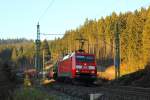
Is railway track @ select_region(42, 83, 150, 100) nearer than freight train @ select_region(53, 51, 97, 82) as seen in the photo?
Yes

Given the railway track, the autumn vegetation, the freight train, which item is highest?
the autumn vegetation

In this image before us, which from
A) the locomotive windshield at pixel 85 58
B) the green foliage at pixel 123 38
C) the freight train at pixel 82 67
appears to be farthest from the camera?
the green foliage at pixel 123 38

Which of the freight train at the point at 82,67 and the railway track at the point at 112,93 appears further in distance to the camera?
the freight train at the point at 82,67

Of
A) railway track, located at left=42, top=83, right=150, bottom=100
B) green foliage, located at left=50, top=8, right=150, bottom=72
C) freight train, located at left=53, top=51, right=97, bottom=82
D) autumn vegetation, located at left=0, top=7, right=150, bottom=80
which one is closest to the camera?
railway track, located at left=42, top=83, right=150, bottom=100

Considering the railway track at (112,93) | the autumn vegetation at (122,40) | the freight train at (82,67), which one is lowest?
the railway track at (112,93)

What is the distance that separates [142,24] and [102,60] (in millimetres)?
43573

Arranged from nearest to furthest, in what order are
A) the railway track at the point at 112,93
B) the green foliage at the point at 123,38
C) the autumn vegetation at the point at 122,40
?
1. the railway track at the point at 112,93
2. the autumn vegetation at the point at 122,40
3. the green foliage at the point at 123,38

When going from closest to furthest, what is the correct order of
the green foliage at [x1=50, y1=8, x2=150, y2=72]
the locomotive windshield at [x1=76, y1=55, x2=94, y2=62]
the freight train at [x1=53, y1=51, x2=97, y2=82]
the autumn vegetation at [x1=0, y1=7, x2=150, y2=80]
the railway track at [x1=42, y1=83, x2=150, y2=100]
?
the railway track at [x1=42, y1=83, x2=150, y2=100] → the freight train at [x1=53, y1=51, x2=97, y2=82] → the locomotive windshield at [x1=76, y1=55, x2=94, y2=62] → the autumn vegetation at [x1=0, y1=7, x2=150, y2=80] → the green foliage at [x1=50, y1=8, x2=150, y2=72]

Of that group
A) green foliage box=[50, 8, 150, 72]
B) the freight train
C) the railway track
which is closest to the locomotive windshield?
the freight train

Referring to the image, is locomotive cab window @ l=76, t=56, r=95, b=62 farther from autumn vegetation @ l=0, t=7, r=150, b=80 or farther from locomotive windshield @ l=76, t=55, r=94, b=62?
autumn vegetation @ l=0, t=7, r=150, b=80

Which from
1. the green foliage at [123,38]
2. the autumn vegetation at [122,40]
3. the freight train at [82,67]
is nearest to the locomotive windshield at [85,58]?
the freight train at [82,67]

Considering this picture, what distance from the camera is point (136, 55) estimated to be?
123 metres

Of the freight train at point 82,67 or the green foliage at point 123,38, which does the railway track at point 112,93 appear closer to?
the freight train at point 82,67

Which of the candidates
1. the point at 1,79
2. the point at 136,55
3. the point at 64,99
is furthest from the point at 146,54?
the point at 64,99
